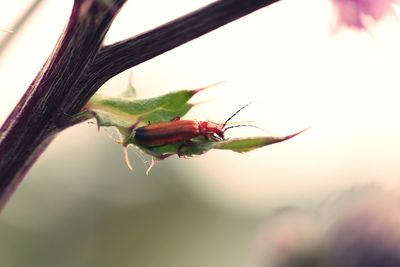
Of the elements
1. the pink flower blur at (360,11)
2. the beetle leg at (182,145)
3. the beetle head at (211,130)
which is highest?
the pink flower blur at (360,11)

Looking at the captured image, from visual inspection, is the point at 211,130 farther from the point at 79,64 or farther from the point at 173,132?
the point at 79,64

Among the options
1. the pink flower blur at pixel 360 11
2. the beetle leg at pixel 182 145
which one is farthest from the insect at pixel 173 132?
the pink flower blur at pixel 360 11

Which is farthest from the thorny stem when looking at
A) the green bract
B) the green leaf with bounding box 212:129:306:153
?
the green leaf with bounding box 212:129:306:153

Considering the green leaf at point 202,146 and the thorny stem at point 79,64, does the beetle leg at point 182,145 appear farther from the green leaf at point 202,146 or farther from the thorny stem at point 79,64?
the thorny stem at point 79,64

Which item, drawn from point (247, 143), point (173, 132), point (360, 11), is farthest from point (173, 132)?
point (360, 11)

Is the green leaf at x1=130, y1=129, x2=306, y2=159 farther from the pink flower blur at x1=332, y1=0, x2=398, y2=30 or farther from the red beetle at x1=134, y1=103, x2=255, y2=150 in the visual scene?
the pink flower blur at x1=332, y1=0, x2=398, y2=30

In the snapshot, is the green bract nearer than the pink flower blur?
Yes
